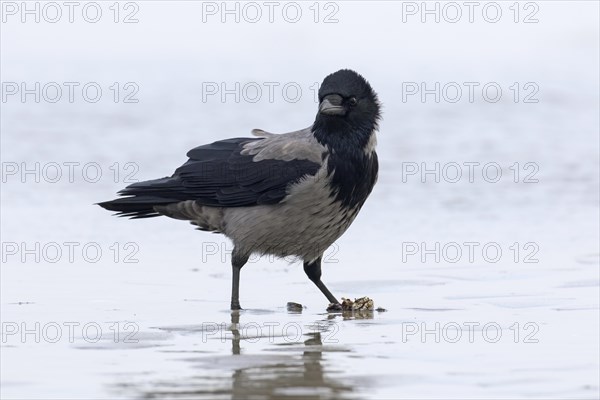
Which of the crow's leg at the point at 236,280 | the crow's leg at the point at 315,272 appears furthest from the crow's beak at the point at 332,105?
the crow's leg at the point at 236,280

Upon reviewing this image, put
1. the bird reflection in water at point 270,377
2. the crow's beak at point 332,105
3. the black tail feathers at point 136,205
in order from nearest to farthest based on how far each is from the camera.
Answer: the bird reflection in water at point 270,377
the crow's beak at point 332,105
the black tail feathers at point 136,205

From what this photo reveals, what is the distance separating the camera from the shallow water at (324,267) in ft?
17.7

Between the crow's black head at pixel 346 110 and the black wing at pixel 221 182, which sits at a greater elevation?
the crow's black head at pixel 346 110

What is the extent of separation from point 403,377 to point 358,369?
0.88 feet

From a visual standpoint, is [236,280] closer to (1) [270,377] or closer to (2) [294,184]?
(2) [294,184]

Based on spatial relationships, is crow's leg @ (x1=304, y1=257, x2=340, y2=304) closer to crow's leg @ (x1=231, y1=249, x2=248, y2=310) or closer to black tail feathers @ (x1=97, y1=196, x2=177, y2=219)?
crow's leg @ (x1=231, y1=249, x2=248, y2=310)

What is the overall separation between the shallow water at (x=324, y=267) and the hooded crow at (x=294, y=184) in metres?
0.46

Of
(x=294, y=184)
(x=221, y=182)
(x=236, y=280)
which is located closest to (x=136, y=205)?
(x=221, y=182)

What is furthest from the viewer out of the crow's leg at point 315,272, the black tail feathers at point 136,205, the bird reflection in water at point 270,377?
the black tail feathers at point 136,205

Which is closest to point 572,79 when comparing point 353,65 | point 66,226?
point 353,65

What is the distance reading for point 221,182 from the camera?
8.13 metres

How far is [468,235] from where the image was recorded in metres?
10.3

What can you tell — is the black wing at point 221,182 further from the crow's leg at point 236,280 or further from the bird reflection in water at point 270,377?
the bird reflection in water at point 270,377

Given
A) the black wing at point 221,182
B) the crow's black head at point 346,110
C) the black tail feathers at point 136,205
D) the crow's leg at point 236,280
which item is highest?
the crow's black head at point 346,110
